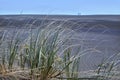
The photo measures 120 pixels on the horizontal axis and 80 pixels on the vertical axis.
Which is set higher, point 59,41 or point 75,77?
point 59,41

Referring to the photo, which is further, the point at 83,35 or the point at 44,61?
the point at 83,35

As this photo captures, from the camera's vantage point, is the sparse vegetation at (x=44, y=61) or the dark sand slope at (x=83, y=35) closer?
the sparse vegetation at (x=44, y=61)

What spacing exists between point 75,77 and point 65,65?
206 mm

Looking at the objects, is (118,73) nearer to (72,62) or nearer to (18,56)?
(72,62)

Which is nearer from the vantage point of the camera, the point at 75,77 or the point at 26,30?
the point at 75,77

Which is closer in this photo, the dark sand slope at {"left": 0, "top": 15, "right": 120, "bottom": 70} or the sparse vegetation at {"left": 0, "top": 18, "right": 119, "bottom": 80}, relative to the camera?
the sparse vegetation at {"left": 0, "top": 18, "right": 119, "bottom": 80}

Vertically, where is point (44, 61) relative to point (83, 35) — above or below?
above

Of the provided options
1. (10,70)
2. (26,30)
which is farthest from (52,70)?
(26,30)

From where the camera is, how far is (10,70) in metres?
4.66

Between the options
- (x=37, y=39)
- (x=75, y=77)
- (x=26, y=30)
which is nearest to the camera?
(x=75, y=77)

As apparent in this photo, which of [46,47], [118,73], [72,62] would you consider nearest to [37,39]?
[46,47]

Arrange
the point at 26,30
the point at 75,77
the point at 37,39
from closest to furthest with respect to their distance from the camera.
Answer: the point at 75,77, the point at 37,39, the point at 26,30

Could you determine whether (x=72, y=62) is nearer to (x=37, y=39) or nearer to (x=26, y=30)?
(x=37, y=39)

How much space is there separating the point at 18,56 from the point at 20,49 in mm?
90
